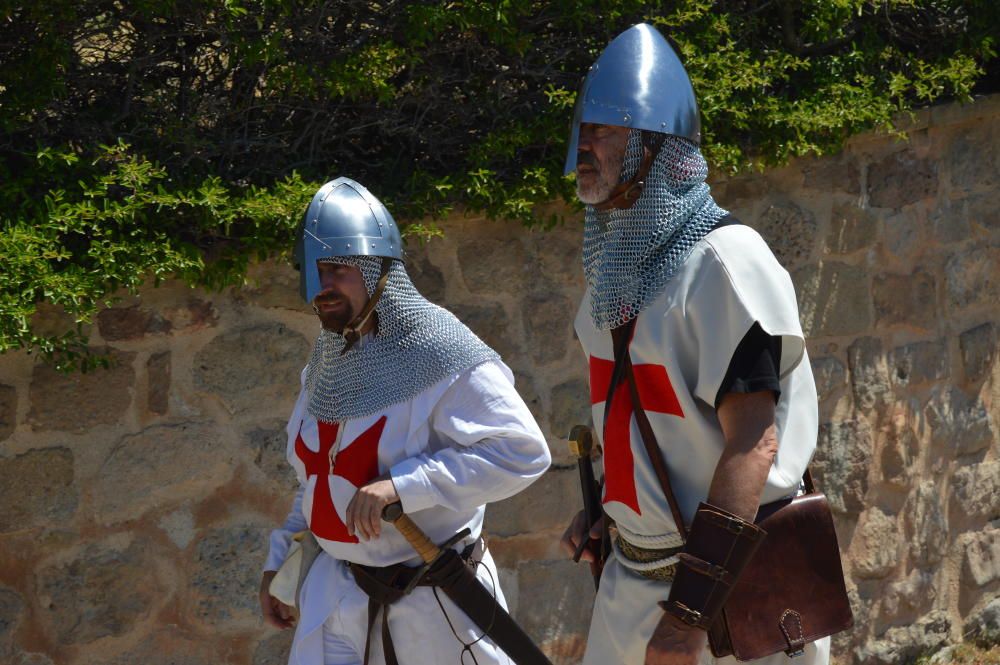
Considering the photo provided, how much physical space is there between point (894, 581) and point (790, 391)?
2871 millimetres

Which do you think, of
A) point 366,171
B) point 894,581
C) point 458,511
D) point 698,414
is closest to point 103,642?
point 458,511

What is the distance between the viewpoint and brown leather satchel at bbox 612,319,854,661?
265cm

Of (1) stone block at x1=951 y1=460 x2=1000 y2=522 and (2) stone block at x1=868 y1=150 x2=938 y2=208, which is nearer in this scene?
(2) stone block at x1=868 y1=150 x2=938 y2=208

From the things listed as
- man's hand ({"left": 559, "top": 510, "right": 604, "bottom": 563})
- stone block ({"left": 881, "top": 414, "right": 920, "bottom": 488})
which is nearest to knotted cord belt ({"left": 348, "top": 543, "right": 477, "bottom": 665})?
man's hand ({"left": 559, "top": 510, "right": 604, "bottom": 563})

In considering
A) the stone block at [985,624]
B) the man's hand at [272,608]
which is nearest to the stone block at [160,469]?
the man's hand at [272,608]

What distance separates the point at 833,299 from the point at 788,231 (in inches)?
13.3

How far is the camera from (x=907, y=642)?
5.38 meters

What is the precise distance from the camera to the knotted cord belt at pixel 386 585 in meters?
3.12

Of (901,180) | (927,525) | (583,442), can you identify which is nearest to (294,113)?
(583,442)

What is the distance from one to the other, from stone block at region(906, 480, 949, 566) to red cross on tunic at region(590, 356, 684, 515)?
111 inches

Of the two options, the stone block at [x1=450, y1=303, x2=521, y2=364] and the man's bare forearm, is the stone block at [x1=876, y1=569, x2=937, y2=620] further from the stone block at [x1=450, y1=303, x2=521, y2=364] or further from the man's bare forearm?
the man's bare forearm

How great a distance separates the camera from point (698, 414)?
105 inches

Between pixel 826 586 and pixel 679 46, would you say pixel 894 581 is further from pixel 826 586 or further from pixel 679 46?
pixel 826 586

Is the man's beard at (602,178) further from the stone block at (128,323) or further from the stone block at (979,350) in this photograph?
the stone block at (979,350)
